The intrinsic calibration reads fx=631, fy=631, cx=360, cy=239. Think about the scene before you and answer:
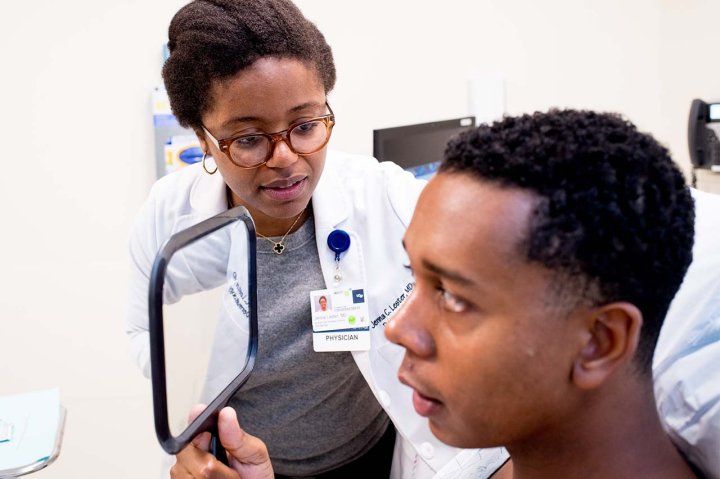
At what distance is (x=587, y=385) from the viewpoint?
0.60 meters

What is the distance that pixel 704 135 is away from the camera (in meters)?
2.34

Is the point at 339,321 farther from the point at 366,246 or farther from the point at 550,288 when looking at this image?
the point at 550,288

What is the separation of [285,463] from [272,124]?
0.69 metres

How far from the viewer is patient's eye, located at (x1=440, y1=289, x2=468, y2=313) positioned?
0.61 metres

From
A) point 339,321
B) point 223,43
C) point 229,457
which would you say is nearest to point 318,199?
point 339,321

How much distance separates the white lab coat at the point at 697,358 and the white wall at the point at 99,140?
1.84 meters

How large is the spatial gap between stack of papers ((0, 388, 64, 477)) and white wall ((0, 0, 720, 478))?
1211mm

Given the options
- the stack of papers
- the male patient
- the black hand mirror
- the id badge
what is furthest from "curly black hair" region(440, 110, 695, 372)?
the stack of papers

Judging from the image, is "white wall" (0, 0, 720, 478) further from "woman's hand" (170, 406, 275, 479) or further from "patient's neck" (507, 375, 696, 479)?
"patient's neck" (507, 375, 696, 479)

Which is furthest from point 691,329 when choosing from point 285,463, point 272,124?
point 285,463

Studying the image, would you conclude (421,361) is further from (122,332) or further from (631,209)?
(122,332)

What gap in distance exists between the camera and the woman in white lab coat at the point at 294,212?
3.23 feet

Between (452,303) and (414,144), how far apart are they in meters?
1.48

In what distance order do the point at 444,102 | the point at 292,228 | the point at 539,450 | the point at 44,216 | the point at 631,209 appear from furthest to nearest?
1. the point at 444,102
2. the point at 44,216
3. the point at 292,228
4. the point at 539,450
5. the point at 631,209
